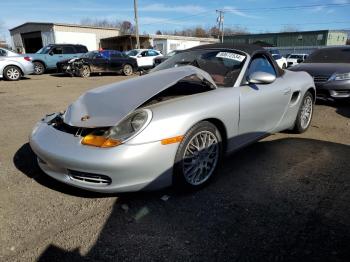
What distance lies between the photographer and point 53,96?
9.38 metres

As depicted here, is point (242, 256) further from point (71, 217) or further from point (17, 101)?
point (17, 101)

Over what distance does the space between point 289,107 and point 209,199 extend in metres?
2.11

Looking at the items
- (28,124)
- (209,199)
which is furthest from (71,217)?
(28,124)

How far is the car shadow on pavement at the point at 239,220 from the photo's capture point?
2361 millimetres

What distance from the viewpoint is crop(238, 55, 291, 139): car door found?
3662mm

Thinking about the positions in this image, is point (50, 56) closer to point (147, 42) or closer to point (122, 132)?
point (122, 132)

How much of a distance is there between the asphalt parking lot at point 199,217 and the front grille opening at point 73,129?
62 cm

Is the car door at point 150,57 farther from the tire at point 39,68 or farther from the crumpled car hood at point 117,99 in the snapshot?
the crumpled car hood at point 117,99

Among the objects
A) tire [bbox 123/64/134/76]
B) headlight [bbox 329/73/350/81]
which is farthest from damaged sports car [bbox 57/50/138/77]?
headlight [bbox 329/73/350/81]

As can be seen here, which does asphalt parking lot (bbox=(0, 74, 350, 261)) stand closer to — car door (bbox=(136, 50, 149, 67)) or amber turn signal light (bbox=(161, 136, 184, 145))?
amber turn signal light (bbox=(161, 136, 184, 145))

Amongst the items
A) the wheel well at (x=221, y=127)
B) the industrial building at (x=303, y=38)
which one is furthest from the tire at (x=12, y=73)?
the industrial building at (x=303, y=38)

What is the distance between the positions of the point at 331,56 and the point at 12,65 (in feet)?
39.6

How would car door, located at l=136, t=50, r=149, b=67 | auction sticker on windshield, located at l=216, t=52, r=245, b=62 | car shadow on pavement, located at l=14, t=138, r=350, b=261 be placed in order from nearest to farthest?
car shadow on pavement, located at l=14, t=138, r=350, b=261 < auction sticker on windshield, located at l=216, t=52, r=245, b=62 < car door, located at l=136, t=50, r=149, b=67

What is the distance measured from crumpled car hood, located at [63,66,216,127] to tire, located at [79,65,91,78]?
519 inches
